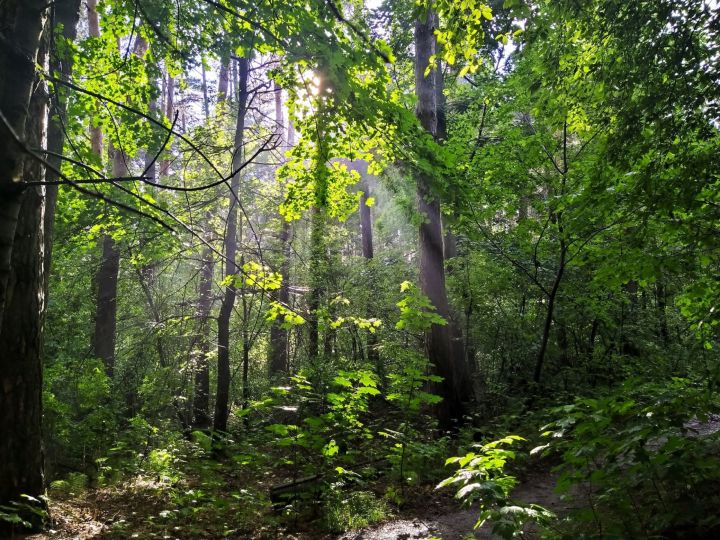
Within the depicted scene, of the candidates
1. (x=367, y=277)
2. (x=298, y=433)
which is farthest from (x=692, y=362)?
(x=298, y=433)

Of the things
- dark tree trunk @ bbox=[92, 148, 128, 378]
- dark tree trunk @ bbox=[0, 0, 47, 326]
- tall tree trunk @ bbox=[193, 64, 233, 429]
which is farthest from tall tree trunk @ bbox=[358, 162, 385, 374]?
dark tree trunk @ bbox=[0, 0, 47, 326]

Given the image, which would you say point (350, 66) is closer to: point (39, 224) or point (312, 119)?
point (312, 119)

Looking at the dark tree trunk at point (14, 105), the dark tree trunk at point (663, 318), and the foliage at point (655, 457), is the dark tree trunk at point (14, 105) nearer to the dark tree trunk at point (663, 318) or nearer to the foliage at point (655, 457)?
the foliage at point (655, 457)

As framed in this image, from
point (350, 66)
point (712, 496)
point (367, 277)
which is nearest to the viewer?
point (712, 496)

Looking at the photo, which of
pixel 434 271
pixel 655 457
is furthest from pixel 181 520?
pixel 434 271

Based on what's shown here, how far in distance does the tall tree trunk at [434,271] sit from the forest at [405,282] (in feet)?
0.16

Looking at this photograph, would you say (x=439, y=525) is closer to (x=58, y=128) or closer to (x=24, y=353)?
(x=24, y=353)

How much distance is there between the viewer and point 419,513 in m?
5.55

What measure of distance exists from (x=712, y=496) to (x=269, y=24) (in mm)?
5573

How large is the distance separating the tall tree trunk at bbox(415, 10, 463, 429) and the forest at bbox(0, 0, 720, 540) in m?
0.05

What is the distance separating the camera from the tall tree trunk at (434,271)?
29.2 feet

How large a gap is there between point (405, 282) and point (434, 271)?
9.49ft

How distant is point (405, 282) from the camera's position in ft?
22.1

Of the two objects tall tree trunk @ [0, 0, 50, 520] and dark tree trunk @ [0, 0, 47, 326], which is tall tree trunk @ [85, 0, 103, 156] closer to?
tall tree trunk @ [0, 0, 50, 520]
